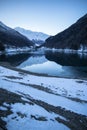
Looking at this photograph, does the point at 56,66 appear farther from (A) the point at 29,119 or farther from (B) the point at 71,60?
(A) the point at 29,119

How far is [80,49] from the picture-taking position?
16325cm

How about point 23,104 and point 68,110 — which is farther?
point 68,110

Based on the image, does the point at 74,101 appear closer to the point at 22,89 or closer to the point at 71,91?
the point at 71,91

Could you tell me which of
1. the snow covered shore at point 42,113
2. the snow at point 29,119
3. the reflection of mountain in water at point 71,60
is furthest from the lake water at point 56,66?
the snow at point 29,119

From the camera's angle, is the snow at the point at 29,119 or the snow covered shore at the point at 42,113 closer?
the snow at the point at 29,119

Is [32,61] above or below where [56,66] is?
above


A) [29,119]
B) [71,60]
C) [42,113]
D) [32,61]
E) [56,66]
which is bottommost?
[56,66]

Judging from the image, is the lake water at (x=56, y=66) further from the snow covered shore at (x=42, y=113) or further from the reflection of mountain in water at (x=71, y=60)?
the snow covered shore at (x=42, y=113)

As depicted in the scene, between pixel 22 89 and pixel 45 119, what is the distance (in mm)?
8080

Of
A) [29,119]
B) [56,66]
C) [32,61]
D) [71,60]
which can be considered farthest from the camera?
[71,60]

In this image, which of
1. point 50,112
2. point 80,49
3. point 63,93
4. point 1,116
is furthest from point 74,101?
point 80,49

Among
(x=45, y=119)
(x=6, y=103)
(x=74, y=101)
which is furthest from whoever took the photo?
(x=74, y=101)

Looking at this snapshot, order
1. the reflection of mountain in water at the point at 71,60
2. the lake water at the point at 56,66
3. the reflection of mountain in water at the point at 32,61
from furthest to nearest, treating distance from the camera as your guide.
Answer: the reflection of mountain in water at the point at 71,60 → the reflection of mountain in water at the point at 32,61 → the lake water at the point at 56,66

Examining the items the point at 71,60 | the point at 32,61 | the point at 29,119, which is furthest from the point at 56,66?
the point at 29,119
